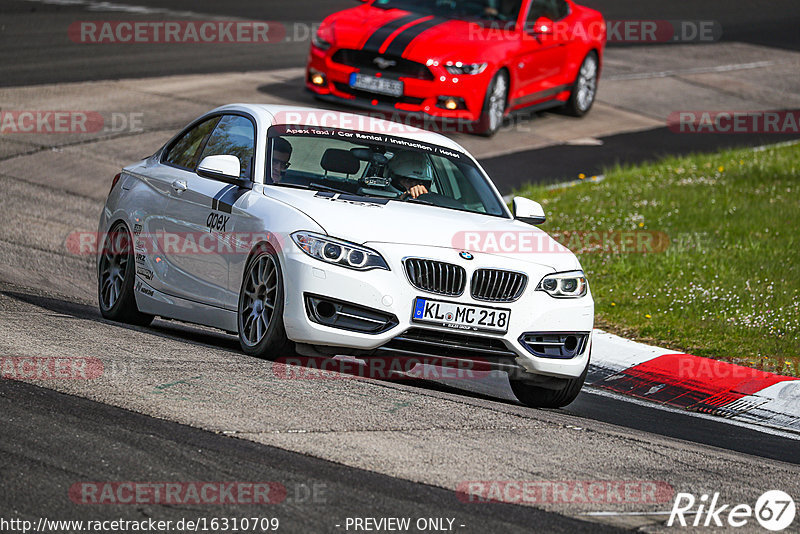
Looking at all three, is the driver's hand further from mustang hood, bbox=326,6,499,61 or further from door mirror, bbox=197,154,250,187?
mustang hood, bbox=326,6,499,61

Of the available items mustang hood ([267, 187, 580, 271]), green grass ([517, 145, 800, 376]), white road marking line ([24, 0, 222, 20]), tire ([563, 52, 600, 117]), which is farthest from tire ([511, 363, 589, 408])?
white road marking line ([24, 0, 222, 20])

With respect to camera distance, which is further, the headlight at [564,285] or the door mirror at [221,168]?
the door mirror at [221,168]

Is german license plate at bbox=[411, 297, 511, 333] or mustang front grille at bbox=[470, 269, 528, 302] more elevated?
mustang front grille at bbox=[470, 269, 528, 302]

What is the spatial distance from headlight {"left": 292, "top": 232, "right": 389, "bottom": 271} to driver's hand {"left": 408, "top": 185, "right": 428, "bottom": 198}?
1.25 meters

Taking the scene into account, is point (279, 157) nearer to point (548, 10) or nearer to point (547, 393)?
point (547, 393)

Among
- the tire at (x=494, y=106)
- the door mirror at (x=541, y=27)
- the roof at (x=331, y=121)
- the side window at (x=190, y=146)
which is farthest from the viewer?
the door mirror at (x=541, y=27)

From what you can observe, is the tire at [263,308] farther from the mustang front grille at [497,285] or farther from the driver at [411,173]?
the driver at [411,173]

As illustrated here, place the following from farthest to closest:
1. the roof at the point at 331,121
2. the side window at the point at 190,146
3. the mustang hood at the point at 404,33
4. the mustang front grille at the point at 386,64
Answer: the mustang hood at the point at 404,33
the mustang front grille at the point at 386,64
the side window at the point at 190,146
the roof at the point at 331,121

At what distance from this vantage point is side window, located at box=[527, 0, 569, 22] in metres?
18.5

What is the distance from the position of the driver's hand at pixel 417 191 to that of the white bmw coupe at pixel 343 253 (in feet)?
0.03

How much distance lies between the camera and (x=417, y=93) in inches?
661

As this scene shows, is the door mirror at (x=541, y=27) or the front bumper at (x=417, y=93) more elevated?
the door mirror at (x=541, y=27)

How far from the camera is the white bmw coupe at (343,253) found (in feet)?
24.3

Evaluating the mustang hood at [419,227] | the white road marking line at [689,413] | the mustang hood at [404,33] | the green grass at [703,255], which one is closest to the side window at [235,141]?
the mustang hood at [419,227]
